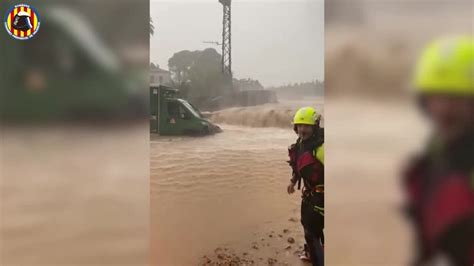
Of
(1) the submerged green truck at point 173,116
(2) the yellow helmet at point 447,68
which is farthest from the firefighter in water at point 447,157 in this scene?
(1) the submerged green truck at point 173,116

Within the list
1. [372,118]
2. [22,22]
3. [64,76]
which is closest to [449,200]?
[372,118]

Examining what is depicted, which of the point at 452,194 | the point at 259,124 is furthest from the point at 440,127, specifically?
the point at 259,124

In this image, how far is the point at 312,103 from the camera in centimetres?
202

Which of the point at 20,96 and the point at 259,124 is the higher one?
the point at 20,96

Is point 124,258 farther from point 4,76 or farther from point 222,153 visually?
point 4,76

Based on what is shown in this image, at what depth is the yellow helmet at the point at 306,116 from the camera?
202cm

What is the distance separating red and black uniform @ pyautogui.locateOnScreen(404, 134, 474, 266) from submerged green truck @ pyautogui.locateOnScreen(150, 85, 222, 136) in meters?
1.01

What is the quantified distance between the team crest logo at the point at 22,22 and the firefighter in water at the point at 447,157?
6.07ft

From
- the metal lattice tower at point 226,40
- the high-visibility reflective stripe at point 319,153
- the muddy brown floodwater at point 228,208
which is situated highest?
the metal lattice tower at point 226,40

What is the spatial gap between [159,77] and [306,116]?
758mm

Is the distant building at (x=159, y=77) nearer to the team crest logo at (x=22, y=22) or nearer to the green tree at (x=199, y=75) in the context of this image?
the green tree at (x=199, y=75)

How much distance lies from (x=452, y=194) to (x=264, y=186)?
84 cm

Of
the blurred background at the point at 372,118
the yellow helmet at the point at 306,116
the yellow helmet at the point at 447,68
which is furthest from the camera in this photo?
the yellow helmet at the point at 306,116

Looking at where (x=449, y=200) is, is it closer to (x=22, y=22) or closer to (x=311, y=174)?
(x=311, y=174)
